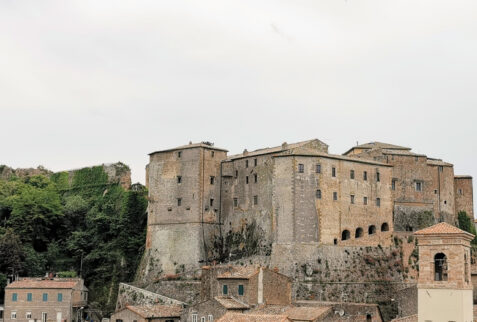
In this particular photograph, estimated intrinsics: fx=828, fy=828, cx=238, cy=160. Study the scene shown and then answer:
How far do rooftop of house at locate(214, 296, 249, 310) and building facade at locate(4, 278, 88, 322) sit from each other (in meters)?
16.5

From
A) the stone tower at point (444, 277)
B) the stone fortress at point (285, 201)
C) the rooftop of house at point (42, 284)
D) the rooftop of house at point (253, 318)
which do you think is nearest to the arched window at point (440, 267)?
the stone tower at point (444, 277)

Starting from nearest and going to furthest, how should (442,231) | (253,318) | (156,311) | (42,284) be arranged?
1. (442,231)
2. (253,318)
3. (156,311)
4. (42,284)

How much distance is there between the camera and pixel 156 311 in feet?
193

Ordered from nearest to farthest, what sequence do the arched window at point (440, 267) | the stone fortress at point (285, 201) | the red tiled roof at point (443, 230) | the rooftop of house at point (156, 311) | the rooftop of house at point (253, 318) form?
the red tiled roof at point (443, 230) → the arched window at point (440, 267) → the rooftop of house at point (253, 318) → the rooftop of house at point (156, 311) → the stone fortress at point (285, 201)

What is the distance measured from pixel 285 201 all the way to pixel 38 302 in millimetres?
20913

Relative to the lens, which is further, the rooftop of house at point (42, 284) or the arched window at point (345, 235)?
the rooftop of house at point (42, 284)

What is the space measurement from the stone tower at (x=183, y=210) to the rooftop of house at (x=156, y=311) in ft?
23.7

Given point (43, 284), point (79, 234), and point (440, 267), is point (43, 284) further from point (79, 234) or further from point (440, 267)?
point (440, 267)

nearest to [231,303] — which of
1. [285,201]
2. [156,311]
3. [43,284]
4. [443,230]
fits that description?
[156,311]

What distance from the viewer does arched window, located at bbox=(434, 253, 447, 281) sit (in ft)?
126

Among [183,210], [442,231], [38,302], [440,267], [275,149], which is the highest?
[275,149]

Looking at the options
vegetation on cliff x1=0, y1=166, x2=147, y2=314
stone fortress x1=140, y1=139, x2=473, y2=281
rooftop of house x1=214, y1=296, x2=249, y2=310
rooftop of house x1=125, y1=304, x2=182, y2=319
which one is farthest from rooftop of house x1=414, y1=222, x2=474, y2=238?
vegetation on cliff x1=0, y1=166, x2=147, y2=314

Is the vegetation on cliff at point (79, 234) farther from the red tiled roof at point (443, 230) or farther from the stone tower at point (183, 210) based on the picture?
the red tiled roof at point (443, 230)

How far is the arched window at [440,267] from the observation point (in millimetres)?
38281
